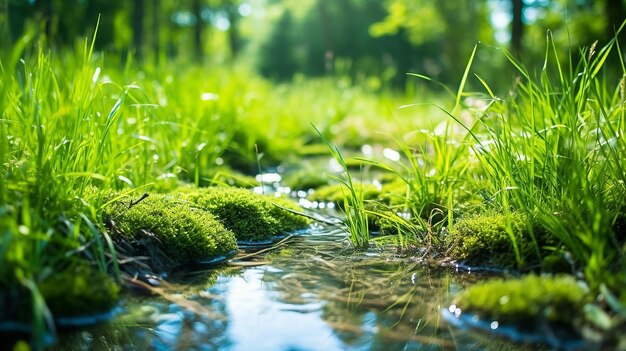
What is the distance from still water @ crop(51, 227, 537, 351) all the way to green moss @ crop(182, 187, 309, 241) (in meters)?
0.46

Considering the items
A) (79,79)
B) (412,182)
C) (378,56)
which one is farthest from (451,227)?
(378,56)

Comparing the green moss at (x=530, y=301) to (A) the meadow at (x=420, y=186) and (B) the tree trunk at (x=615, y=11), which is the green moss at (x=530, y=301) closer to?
(A) the meadow at (x=420, y=186)

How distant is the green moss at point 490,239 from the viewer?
262 cm

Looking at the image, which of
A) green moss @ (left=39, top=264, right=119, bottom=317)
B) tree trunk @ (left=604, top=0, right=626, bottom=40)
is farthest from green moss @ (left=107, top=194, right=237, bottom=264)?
tree trunk @ (left=604, top=0, right=626, bottom=40)

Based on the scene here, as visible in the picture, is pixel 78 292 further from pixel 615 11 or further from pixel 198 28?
pixel 198 28

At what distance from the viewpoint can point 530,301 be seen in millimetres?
1965

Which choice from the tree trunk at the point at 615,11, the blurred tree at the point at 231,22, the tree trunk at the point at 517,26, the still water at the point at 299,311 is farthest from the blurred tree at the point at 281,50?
the still water at the point at 299,311

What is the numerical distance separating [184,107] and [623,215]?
3865mm

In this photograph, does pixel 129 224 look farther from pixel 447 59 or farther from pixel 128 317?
pixel 447 59

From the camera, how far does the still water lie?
199 centimetres

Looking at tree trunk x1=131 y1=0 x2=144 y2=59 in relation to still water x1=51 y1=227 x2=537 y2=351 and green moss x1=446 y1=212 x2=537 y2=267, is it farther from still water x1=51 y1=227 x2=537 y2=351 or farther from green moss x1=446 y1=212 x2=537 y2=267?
green moss x1=446 y1=212 x2=537 y2=267

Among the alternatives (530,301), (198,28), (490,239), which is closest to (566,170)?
(490,239)

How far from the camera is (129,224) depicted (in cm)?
272

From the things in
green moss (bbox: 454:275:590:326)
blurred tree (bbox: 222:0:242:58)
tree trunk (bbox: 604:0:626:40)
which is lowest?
blurred tree (bbox: 222:0:242:58)
